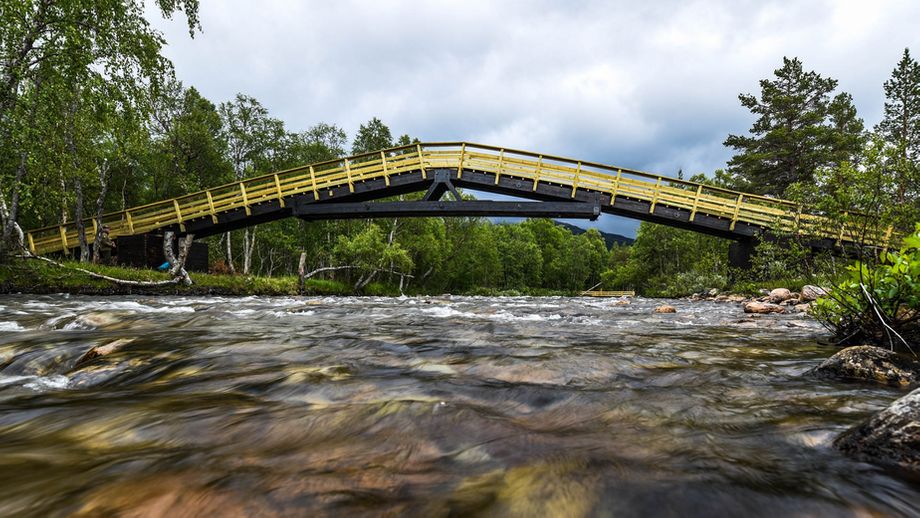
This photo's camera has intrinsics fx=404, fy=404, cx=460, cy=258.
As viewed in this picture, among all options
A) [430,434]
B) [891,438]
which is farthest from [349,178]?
[891,438]

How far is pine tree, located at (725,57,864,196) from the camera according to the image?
31.1 m

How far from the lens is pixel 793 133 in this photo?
30.9 meters

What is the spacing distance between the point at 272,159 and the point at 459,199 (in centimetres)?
2390

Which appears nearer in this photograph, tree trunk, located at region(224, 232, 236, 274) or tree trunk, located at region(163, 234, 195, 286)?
tree trunk, located at region(163, 234, 195, 286)

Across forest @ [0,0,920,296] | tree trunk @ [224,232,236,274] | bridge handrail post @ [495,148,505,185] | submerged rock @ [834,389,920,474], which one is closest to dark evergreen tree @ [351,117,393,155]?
forest @ [0,0,920,296]

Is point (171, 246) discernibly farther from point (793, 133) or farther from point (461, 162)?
point (793, 133)

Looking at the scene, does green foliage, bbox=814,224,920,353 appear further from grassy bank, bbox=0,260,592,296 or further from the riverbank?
grassy bank, bbox=0,260,592,296

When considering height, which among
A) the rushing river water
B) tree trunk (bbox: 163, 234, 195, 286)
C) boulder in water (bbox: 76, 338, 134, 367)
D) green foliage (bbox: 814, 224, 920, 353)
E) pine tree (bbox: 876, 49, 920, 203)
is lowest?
tree trunk (bbox: 163, 234, 195, 286)

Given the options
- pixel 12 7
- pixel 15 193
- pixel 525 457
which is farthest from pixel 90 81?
pixel 525 457

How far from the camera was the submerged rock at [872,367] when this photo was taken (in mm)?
2928

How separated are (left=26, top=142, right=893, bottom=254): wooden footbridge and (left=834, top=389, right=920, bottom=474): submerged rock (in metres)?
16.8

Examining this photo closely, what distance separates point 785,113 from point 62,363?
43.9 metres

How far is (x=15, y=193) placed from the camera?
1272 centimetres

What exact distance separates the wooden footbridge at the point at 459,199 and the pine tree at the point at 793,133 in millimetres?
18076
